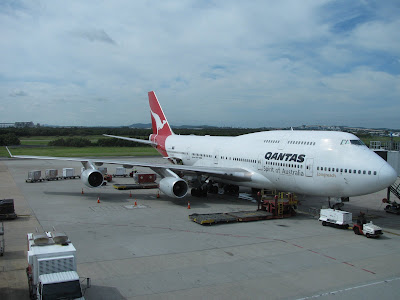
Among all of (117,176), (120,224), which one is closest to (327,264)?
(120,224)

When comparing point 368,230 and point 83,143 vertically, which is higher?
point 83,143

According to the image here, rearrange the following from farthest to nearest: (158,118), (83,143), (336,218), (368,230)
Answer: (83,143), (158,118), (336,218), (368,230)

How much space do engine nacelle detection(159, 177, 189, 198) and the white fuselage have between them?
368cm

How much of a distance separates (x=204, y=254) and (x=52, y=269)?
571 cm

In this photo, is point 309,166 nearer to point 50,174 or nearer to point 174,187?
point 174,187

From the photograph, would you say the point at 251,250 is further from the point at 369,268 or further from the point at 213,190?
the point at 213,190

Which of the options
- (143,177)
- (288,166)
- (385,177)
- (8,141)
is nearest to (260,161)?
(288,166)

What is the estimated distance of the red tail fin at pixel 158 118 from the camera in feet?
120

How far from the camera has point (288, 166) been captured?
64.6 feet

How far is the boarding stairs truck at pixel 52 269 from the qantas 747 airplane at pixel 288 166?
38.1ft

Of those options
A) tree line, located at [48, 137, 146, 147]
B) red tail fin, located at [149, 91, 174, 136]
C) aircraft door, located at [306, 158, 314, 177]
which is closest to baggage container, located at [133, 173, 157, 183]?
red tail fin, located at [149, 91, 174, 136]

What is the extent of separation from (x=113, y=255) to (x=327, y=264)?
24.6ft

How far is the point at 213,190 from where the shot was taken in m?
26.7

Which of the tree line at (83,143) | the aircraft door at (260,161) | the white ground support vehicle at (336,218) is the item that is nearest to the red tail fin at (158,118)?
the aircraft door at (260,161)
